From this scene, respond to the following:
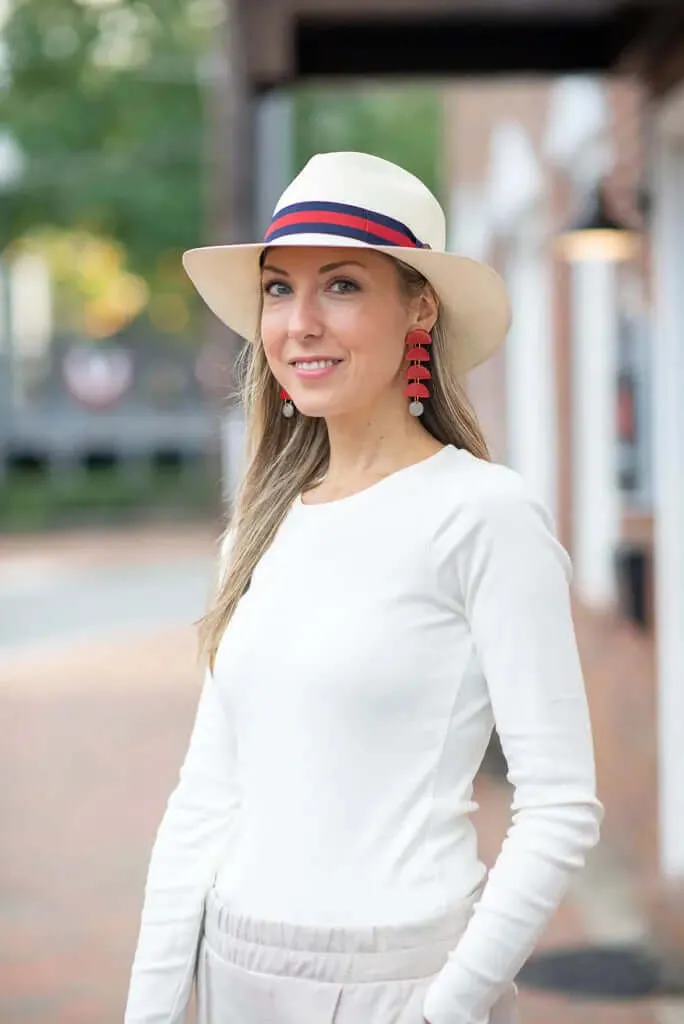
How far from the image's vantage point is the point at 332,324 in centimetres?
187

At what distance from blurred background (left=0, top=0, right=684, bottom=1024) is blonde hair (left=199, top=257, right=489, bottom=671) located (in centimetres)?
60

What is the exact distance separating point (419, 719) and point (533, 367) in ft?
A: 46.2

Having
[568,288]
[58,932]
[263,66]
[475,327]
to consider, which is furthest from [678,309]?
[568,288]

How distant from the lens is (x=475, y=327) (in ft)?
6.64

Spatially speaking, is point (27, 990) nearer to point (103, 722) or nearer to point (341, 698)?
point (341, 698)

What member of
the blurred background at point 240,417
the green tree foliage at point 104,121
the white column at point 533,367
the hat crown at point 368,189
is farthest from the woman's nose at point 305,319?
the green tree foliage at point 104,121

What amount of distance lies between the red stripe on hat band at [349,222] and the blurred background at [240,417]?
2.90 ft

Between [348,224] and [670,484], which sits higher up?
[348,224]

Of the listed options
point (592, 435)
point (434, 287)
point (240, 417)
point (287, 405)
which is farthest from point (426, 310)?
point (592, 435)

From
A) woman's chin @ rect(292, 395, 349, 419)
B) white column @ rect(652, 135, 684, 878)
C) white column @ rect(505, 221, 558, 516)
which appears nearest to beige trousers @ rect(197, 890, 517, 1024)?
woman's chin @ rect(292, 395, 349, 419)

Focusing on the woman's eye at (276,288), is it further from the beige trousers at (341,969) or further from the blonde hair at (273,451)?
the beige trousers at (341,969)

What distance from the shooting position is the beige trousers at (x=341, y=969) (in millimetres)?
1781

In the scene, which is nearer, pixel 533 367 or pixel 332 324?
pixel 332 324

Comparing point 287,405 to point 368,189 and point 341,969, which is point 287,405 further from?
point 341,969
